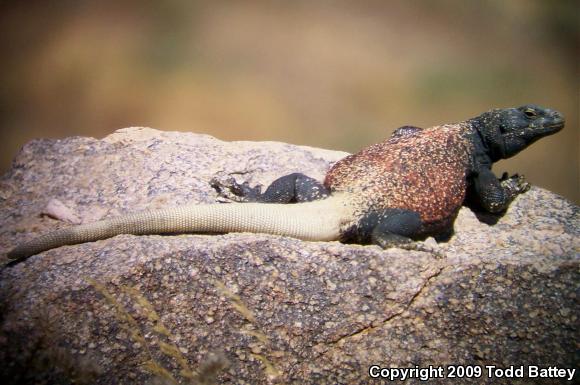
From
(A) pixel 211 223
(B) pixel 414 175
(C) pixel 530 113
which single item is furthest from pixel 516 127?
(A) pixel 211 223

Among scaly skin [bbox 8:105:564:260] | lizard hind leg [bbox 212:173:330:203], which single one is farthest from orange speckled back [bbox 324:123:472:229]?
lizard hind leg [bbox 212:173:330:203]

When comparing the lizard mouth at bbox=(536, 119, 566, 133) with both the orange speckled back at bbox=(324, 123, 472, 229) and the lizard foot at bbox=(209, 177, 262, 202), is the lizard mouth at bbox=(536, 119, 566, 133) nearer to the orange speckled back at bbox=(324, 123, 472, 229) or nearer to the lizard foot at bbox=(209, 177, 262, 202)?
the orange speckled back at bbox=(324, 123, 472, 229)

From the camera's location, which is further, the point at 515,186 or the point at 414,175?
the point at 515,186

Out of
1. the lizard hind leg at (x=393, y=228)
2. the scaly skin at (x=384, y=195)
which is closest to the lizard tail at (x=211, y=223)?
the scaly skin at (x=384, y=195)

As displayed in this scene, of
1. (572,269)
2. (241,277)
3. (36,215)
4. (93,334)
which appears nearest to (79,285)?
(93,334)

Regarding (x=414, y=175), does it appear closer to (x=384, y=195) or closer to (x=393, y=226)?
(x=384, y=195)

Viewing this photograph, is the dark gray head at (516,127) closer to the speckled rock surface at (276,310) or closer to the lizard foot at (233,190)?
the speckled rock surface at (276,310)

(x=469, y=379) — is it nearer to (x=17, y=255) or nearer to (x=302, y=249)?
(x=302, y=249)
